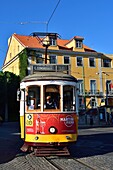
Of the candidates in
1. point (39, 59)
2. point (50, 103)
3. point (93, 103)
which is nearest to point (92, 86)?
point (93, 103)

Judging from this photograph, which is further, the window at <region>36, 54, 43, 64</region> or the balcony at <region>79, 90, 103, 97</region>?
the balcony at <region>79, 90, 103, 97</region>

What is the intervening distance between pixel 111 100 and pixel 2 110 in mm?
16398

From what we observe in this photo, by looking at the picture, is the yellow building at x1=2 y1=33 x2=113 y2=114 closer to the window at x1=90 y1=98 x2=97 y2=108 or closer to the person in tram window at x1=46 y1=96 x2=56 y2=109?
the window at x1=90 y1=98 x2=97 y2=108

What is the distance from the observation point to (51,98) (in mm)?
10266

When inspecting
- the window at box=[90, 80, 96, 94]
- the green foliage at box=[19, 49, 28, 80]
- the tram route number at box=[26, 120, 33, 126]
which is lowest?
the tram route number at box=[26, 120, 33, 126]

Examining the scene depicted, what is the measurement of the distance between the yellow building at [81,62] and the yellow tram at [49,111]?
35233 millimetres

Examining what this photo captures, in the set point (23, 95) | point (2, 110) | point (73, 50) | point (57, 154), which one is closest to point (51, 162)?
point (57, 154)

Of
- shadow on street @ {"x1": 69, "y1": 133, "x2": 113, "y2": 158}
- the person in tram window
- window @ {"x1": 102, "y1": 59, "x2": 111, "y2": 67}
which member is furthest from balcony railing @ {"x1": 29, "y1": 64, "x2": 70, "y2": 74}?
window @ {"x1": 102, "y1": 59, "x2": 111, "y2": 67}

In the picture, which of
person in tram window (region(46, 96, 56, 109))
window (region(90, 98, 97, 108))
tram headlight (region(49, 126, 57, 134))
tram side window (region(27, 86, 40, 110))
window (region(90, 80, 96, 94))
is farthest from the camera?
window (region(90, 80, 96, 94))

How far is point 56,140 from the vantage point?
9.85 metres

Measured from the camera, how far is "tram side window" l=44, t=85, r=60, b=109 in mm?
10188

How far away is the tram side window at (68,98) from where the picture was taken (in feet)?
33.8

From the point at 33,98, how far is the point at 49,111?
783 millimetres

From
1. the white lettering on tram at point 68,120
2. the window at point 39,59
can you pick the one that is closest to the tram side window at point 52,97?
the white lettering on tram at point 68,120
